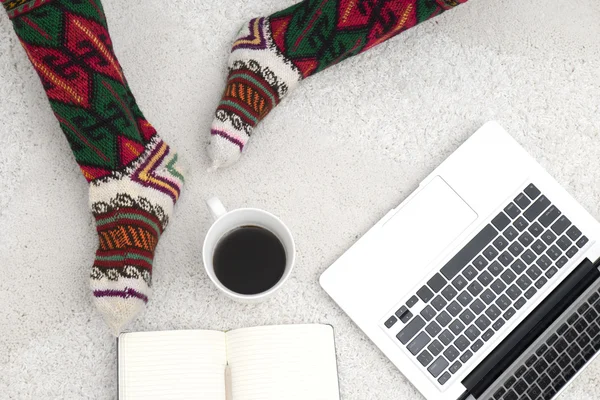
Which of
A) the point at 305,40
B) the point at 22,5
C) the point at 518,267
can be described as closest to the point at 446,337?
the point at 518,267

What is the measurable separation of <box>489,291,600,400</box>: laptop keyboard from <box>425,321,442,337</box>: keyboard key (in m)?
0.09

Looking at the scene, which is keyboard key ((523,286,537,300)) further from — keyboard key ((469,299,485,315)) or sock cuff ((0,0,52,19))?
sock cuff ((0,0,52,19))

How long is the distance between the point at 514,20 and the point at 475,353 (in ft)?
1.38

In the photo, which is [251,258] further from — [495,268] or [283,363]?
[495,268]

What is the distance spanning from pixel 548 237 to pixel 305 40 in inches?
14.6

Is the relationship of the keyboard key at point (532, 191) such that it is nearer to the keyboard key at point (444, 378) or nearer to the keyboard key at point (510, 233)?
the keyboard key at point (510, 233)

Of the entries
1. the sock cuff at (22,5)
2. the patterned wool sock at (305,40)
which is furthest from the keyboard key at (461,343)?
the sock cuff at (22,5)

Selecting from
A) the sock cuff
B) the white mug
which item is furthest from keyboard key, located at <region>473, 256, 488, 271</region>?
the sock cuff

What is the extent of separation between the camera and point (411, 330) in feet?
2.17

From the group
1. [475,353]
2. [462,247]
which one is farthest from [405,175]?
[475,353]

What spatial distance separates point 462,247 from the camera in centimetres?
68

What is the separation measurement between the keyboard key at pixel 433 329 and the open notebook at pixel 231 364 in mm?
111

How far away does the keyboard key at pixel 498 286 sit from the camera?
2.21 feet

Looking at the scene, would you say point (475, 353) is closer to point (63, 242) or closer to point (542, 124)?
point (542, 124)
